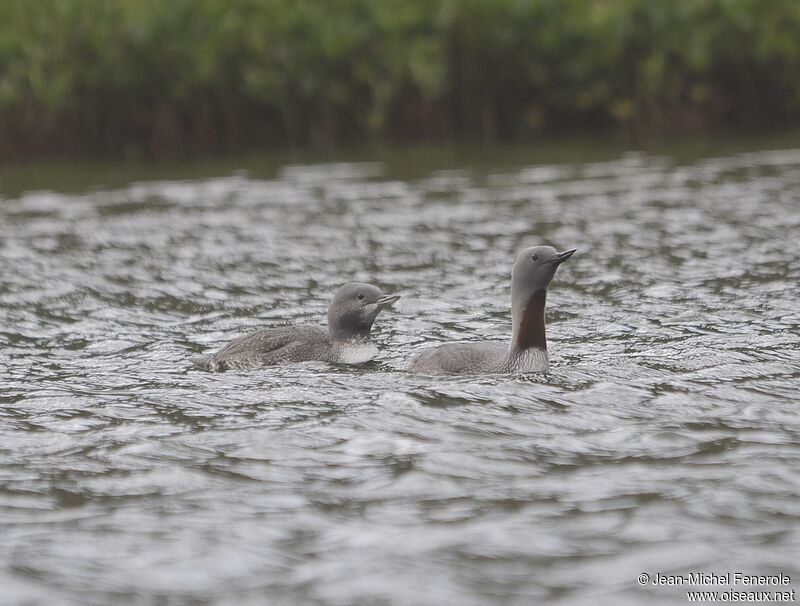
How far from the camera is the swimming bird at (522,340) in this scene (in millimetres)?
8930

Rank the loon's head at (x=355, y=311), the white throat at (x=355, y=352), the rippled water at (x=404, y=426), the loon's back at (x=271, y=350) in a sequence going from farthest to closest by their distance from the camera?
the loon's head at (x=355, y=311)
the white throat at (x=355, y=352)
the loon's back at (x=271, y=350)
the rippled water at (x=404, y=426)

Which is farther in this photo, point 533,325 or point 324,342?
point 324,342

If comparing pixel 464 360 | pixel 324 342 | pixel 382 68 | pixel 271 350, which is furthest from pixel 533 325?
pixel 382 68

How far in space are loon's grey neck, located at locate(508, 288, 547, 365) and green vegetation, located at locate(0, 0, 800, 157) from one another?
607 inches

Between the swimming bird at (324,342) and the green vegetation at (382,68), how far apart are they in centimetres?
1461

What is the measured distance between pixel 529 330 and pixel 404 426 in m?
1.53

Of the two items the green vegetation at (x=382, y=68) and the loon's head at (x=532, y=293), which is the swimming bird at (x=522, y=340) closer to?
the loon's head at (x=532, y=293)

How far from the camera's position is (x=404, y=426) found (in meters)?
7.81

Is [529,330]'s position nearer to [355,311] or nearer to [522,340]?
[522,340]

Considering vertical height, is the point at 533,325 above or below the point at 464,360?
above

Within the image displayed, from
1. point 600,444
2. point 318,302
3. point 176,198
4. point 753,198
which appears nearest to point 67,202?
point 176,198

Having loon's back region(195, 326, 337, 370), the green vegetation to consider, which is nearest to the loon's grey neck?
loon's back region(195, 326, 337, 370)

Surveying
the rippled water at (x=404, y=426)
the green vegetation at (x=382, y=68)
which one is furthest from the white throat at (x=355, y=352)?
the green vegetation at (x=382, y=68)

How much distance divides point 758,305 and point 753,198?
19.1 feet
